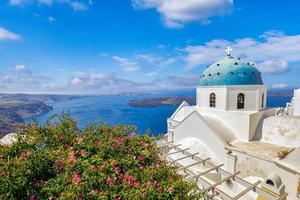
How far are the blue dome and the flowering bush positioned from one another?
37.2ft

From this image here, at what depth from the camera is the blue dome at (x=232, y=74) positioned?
1647cm

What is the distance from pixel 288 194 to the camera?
1023 centimetres

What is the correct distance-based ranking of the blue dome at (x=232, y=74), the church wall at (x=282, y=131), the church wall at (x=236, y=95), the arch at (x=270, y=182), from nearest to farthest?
1. the arch at (x=270, y=182)
2. the church wall at (x=282, y=131)
3. the church wall at (x=236, y=95)
4. the blue dome at (x=232, y=74)

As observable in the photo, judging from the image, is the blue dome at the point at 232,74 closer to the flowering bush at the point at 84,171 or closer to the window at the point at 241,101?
the window at the point at 241,101

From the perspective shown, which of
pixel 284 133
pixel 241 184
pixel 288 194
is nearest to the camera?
pixel 288 194

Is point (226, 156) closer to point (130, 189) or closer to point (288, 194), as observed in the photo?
point (288, 194)

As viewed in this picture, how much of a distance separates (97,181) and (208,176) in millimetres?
10637

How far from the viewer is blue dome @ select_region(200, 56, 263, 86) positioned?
1647 cm

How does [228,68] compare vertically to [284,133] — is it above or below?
above

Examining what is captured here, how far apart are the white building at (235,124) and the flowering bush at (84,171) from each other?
331 inches

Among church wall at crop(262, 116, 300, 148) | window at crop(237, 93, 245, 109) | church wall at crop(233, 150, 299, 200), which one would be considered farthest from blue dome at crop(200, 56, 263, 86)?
church wall at crop(233, 150, 299, 200)

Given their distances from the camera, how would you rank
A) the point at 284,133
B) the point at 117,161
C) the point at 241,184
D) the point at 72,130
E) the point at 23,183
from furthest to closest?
the point at 284,133
the point at 241,184
the point at 72,130
the point at 117,161
the point at 23,183

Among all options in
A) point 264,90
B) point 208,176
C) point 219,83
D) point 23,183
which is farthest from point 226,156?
point 23,183

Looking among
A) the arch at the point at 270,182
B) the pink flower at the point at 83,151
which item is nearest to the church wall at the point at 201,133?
the arch at the point at 270,182
